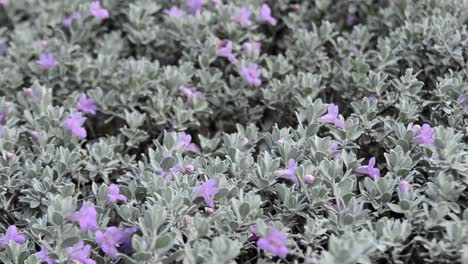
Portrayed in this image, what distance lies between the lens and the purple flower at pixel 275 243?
6.66 feet

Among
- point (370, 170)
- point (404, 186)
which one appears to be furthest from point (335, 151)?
point (404, 186)

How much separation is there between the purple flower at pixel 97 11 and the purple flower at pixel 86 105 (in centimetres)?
63

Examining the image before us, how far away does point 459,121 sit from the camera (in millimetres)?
2592

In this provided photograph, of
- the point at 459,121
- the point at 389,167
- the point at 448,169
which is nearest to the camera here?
the point at 448,169

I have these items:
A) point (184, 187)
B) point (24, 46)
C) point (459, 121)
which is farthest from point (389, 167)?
point (24, 46)

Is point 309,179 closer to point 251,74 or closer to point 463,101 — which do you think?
point 463,101

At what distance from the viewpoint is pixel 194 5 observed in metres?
3.76

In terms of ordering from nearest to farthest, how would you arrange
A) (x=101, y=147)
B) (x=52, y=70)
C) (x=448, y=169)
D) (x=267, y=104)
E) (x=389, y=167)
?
1. (x=448, y=169)
2. (x=389, y=167)
3. (x=101, y=147)
4. (x=267, y=104)
5. (x=52, y=70)

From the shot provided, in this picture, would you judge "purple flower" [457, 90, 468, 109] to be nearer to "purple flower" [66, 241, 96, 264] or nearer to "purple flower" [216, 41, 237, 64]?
"purple flower" [216, 41, 237, 64]

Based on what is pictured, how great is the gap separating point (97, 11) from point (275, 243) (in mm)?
2072

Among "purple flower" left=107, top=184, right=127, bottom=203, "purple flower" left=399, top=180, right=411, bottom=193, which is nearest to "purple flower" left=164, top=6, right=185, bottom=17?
"purple flower" left=107, top=184, right=127, bottom=203

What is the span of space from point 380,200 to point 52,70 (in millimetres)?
1868

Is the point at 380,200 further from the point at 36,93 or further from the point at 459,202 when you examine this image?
the point at 36,93

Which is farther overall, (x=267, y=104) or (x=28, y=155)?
(x=267, y=104)
